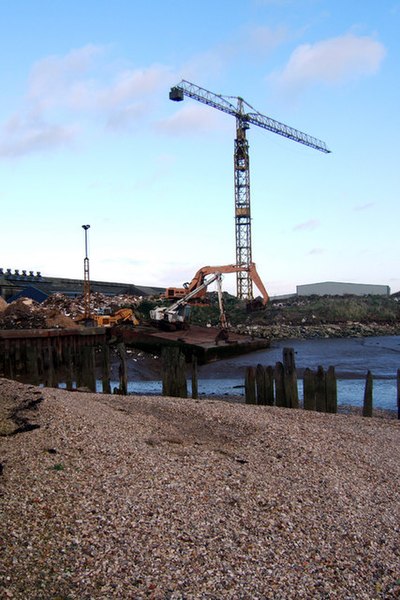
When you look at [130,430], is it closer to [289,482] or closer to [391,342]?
[289,482]

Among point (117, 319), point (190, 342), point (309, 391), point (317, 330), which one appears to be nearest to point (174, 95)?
point (317, 330)

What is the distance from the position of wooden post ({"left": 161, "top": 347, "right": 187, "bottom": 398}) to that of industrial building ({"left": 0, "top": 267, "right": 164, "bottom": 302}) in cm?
3713

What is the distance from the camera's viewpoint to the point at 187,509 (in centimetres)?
647

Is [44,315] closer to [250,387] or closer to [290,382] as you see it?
[250,387]

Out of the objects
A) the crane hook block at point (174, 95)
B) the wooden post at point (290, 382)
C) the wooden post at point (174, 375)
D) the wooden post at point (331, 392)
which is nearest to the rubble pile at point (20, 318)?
the wooden post at point (174, 375)

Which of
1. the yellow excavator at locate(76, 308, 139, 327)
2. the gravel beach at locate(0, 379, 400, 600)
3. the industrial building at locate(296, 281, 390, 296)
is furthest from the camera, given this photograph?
the industrial building at locate(296, 281, 390, 296)

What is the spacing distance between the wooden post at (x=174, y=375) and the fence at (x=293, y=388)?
6.06ft

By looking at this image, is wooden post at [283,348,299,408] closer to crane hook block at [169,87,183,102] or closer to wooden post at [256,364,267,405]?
wooden post at [256,364,267,405]

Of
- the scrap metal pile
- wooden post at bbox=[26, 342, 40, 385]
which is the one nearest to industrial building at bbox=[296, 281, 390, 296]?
the scrap metal pile

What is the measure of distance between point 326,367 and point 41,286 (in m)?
37.8

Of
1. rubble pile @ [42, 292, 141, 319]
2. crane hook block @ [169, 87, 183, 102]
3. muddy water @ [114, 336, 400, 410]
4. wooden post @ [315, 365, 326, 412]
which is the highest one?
crane hook block @ [169, 87, 183, 102]

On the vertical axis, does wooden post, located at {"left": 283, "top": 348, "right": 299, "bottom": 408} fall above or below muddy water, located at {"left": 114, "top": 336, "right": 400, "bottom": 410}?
above

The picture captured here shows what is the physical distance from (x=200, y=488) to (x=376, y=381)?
59.5ft

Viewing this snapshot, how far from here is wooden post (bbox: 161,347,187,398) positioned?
1574cm
